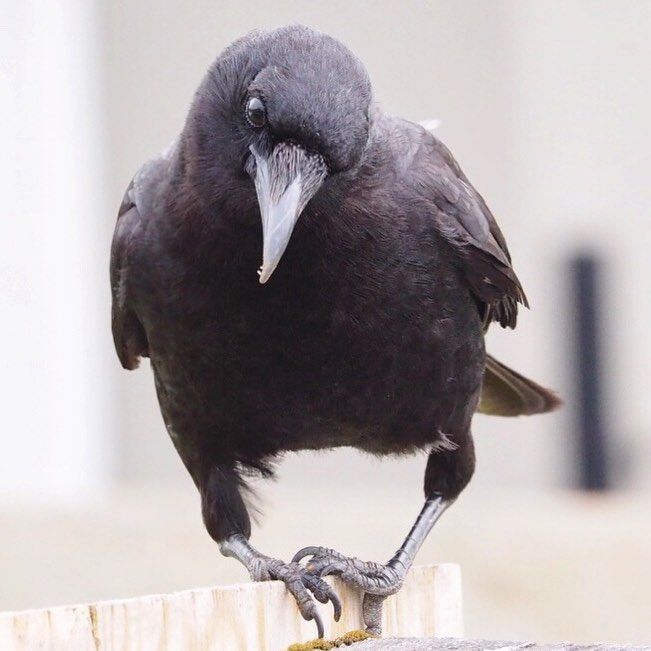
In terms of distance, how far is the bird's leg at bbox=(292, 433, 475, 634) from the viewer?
4.25 metres

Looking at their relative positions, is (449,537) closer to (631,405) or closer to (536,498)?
(536,498)

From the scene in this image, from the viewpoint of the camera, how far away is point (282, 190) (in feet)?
13.2

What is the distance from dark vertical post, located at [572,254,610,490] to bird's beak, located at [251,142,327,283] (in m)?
6.12

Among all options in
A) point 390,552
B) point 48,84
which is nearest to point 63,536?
point 390,552

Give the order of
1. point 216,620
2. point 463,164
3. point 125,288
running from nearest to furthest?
1. point 216,620
2. point 125,288
3. point 463,164

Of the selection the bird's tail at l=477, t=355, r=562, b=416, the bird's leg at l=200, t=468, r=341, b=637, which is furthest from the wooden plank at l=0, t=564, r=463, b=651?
the bird's tail at l=477, t=355, r=562, b=416

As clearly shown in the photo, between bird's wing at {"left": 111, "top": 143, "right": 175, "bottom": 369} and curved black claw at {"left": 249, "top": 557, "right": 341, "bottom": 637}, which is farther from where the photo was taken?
bird's wing at {"left": 111, "top": 143, "right": 175, "bottom": 369}

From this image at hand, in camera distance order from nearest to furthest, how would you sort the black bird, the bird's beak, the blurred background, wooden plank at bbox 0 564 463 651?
wooden plank at bbox 0 564 463 651
the bird's beak
the black bird
the blurred background

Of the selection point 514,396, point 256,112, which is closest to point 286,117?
point 256,112

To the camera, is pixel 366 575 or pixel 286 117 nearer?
pixel 286 117

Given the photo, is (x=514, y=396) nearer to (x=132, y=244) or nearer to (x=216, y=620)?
(x=132, y=244)

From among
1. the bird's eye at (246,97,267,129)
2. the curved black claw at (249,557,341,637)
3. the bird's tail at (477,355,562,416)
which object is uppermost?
the bird's eye at (246,97,267,129)

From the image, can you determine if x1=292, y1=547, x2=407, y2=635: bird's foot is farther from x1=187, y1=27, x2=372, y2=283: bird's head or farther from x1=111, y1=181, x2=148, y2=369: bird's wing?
x1=111, y1=181, x2=148, y2=369: bird's wing

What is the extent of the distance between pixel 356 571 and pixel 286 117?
3.92 feet
